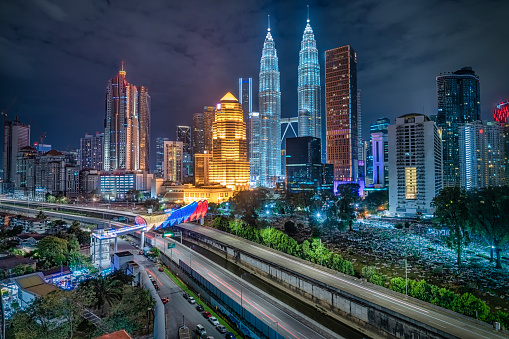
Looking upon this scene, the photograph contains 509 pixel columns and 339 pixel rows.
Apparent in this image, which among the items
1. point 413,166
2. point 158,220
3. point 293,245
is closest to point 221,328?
point 293,245

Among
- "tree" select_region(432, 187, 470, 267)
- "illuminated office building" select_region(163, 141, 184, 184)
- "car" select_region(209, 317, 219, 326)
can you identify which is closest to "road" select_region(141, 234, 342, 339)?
"car" select_region(209, 317, 219, 326)

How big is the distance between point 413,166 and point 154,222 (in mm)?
71600

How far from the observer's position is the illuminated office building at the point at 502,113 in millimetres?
127900

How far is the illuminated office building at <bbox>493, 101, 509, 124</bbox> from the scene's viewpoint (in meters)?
128

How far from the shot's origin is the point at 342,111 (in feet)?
517

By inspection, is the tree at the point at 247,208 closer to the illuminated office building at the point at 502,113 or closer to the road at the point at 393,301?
the road at the point at 393,301

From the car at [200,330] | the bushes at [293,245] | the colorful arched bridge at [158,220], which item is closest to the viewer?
the car at [200,330]

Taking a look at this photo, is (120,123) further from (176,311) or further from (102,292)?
(176,311)

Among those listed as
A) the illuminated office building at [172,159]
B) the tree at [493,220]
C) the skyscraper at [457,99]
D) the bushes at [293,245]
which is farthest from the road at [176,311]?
the illuminated office building at [172,159]

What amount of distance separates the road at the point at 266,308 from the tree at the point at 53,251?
51.8 feet

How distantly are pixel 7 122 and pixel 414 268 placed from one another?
208 m

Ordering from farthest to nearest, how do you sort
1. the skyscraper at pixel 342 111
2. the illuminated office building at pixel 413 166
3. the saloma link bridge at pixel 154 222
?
the skyscraper at pixel 342 111 → the illuminated office building at pixel 413 166 → the saloma link bridge at pixel 154 222

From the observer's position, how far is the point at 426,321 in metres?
22.3

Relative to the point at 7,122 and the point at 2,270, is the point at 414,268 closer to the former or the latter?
the point at 2,270
